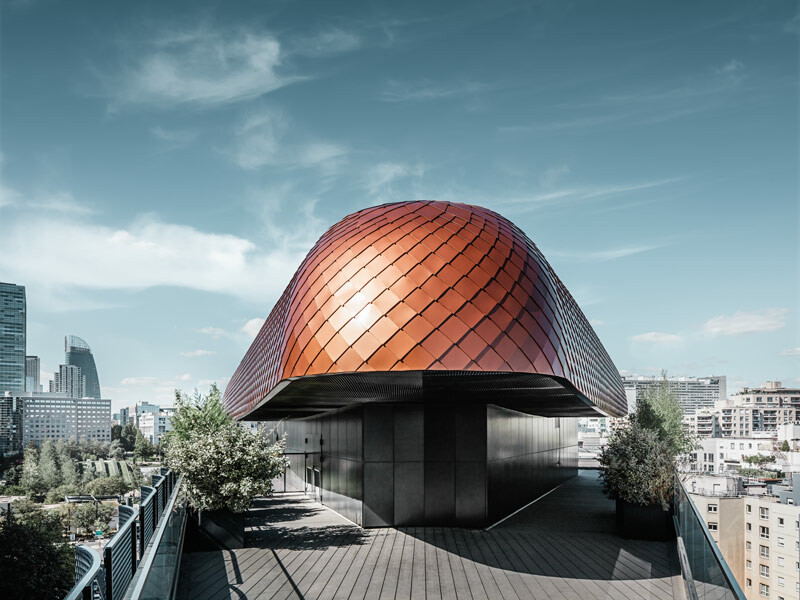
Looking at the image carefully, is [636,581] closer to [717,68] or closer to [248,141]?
[717,68]

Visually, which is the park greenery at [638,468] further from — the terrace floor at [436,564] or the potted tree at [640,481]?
the terrace floor at [436,564]

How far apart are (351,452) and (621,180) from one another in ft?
→ 51.1

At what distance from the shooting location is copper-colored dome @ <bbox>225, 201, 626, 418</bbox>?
35.9 ft

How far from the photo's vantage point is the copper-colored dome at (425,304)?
11.0 metres

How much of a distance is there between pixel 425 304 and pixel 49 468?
151471 millimetres

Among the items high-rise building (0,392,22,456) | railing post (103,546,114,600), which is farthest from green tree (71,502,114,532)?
railing post (103,546,114,600)

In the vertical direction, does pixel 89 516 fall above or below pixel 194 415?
below

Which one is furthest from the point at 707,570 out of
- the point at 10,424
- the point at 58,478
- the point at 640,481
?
the point at 10,424

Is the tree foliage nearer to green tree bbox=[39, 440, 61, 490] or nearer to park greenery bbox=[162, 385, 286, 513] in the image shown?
park greenery bbox=[162, 385, 286, 513]

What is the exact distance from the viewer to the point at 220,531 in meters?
14.0

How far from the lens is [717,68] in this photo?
15.9m

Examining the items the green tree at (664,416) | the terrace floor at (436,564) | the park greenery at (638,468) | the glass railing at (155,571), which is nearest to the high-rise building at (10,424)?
the green tree at (664,416)

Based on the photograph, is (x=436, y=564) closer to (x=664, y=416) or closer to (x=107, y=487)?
(x=664, y=416)

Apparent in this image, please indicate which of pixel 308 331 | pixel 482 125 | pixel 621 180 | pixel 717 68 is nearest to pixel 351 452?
pixel 308 331
